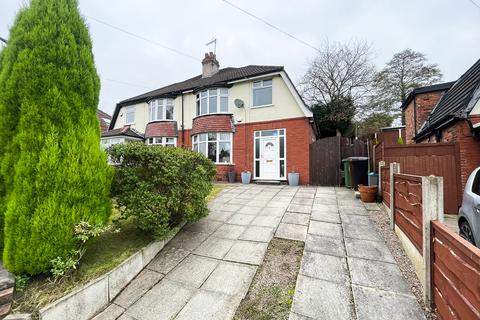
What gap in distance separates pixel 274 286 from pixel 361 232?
8.05ft

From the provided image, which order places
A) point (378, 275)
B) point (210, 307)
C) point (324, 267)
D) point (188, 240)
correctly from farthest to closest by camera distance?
point (188, 240) < point (324, 267) < point (378, 275) < point (210, 307)

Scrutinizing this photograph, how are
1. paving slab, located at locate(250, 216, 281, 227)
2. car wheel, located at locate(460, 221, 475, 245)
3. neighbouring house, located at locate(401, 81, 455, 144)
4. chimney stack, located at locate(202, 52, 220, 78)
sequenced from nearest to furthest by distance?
car wheel, located at locate(460, 221, 475, 245), paving slab, located at locate(250, 216, 281, 227), neighbouring house, located at locate(401, 81, 455, 144), chimney stack, located at locate(202, 52, 220, 78)

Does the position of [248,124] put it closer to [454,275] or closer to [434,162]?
[434,162]

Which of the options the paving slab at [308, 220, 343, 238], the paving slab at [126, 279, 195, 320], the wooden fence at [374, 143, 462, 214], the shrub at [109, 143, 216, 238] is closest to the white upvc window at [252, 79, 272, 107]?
the wooden fence at [374, 143, 462, 214]

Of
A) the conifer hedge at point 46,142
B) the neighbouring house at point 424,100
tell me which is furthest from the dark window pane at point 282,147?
the conifer hedge at point 46,142

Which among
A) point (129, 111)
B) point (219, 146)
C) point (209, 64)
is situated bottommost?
point (219, 146)

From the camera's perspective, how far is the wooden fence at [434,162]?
560 cm

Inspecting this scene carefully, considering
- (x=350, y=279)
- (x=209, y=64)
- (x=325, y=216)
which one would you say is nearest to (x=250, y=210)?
(x=325, y=216)

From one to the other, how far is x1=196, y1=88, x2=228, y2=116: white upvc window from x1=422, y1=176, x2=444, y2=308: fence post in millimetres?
10901

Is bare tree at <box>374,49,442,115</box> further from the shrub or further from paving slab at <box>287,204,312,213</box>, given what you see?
the shrub

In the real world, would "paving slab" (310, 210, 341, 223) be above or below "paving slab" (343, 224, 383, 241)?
above

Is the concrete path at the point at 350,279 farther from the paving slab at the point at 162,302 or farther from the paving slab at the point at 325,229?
the paving slab at the point at 162,302

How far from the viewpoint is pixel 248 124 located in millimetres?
11664

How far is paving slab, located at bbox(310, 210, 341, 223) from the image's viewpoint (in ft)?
15.4
